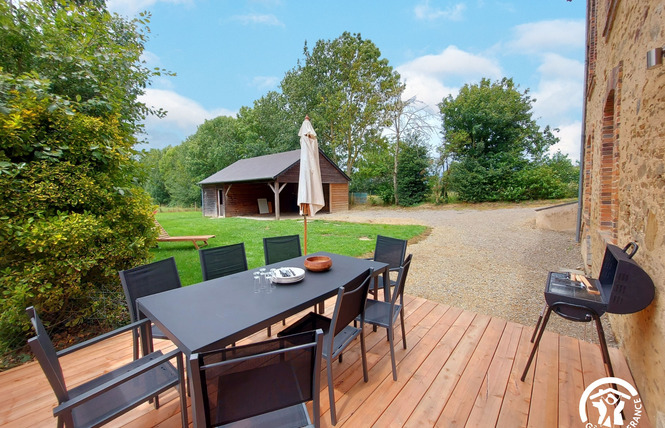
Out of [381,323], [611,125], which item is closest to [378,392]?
[381,323]

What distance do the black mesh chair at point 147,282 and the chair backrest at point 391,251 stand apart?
2.21m

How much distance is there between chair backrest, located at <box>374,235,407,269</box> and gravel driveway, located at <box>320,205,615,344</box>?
1019 mm

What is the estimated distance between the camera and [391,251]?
10.8 feet

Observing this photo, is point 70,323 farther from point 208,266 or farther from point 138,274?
point 208,266

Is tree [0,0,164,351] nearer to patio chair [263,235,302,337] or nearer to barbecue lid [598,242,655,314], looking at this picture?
patio chair [263,235,302,337]

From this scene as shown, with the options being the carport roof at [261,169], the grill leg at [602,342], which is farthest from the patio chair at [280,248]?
the carport roof at [261,169]

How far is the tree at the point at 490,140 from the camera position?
55.7 ft

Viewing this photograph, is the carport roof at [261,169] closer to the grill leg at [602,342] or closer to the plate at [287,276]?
the plate at [287,276]

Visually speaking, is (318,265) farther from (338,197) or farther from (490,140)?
(490,140)

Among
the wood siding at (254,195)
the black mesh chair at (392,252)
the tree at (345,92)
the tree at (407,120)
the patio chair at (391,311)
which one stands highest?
the tree at (345,92)

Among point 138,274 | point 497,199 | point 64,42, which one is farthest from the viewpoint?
point 497,199

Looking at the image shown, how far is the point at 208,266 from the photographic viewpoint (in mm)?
2705

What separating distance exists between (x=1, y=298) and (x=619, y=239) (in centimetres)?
579

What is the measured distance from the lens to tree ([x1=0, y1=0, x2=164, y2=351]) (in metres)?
2.29
